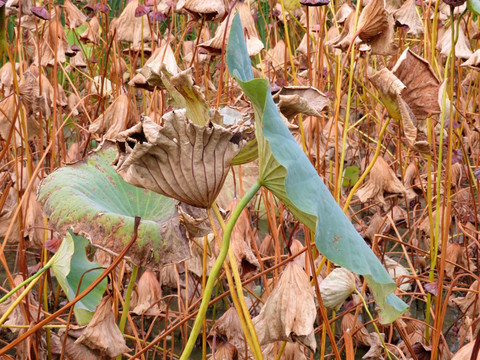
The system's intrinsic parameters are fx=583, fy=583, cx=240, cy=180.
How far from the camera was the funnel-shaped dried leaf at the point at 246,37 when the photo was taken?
998mm

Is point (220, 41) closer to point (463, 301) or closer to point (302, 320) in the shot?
point (302, 320)

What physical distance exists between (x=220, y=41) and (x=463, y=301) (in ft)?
2.15

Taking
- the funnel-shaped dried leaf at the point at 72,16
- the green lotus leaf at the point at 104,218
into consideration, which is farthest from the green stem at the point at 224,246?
the funnel-shaped dried leaf at the point at 72,16

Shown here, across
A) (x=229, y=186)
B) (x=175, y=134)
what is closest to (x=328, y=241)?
(x=175, y=134)

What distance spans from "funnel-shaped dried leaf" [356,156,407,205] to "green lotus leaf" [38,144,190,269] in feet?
1.74

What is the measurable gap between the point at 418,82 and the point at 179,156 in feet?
1.58

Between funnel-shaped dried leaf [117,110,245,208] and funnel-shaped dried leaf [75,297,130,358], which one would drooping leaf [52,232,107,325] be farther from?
funnel-shaped dried leaf [117,110,245,208]

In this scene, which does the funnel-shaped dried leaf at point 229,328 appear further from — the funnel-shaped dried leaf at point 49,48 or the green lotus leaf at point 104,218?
the funnel-shaped dried leaf at point 49,48

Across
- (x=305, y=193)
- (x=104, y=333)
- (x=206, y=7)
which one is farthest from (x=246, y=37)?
(x=305, y=193)

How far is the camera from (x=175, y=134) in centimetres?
48

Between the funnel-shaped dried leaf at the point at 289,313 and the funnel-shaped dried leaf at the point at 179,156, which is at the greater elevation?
the funnel-shaped dried leaf at the point at 179,156

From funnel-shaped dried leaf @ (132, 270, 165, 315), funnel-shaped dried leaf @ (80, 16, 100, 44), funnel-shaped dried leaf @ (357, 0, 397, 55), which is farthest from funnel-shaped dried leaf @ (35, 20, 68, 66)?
funnel-shaped dried leaf @ (357, 0, 397, 55)

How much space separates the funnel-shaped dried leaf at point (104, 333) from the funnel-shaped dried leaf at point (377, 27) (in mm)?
540

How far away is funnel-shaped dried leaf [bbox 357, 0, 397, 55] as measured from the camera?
857mm
